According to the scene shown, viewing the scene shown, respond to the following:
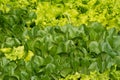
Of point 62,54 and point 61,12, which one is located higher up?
point 61,12

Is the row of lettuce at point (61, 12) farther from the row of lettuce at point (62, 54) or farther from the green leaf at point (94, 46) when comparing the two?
the green leaf at point (94, 46)

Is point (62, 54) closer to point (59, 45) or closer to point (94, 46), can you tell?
point (59, 45)

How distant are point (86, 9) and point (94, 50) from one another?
140cm

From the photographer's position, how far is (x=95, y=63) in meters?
3.66

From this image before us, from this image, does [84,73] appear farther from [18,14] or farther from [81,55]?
[18,14]

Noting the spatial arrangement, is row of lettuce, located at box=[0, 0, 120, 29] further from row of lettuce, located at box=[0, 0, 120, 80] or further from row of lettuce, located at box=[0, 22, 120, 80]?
row of lettuce, located at box=[0, 22, 120, 80]

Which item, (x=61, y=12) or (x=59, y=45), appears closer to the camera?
(x=59, y=45)

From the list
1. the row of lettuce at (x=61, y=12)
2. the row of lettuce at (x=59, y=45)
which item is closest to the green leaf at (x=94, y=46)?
the row of lettuce at (x=59, y=45)

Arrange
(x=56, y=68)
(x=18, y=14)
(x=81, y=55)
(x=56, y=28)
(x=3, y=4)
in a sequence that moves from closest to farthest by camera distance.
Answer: (x=56, y=68), (x=81, y=55), (x=56, y=28), (x=18, y=14), (x=3, y=4)

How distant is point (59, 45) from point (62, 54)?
10 centimetres

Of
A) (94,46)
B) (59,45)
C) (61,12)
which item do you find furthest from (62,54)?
(61,12)

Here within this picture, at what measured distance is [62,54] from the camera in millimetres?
3893

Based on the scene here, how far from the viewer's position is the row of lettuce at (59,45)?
365 centimetres

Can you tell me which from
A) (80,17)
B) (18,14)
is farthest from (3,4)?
(80,17)
